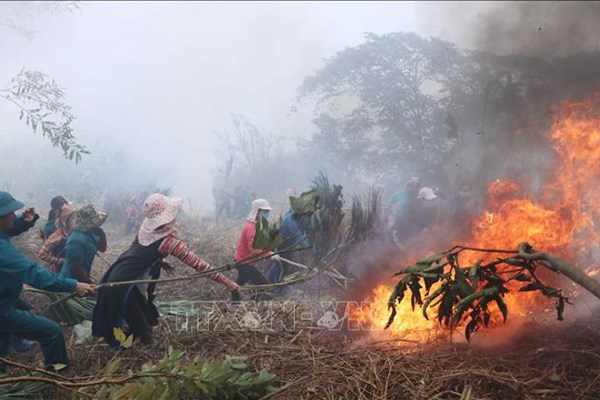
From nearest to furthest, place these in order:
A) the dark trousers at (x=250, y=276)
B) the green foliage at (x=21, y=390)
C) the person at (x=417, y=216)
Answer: the green foliage at (x=21, y=390) → the dark trousers at (x=250, y=276) → the person at (x=417, y=216)

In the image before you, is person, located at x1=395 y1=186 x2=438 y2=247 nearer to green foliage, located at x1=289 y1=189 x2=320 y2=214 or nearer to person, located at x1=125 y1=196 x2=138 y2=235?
green foliage, located at x1=289 y1=189 x2=320 y2=214

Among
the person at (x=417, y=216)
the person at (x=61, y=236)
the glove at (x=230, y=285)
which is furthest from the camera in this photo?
the person at (x=417, y=216)

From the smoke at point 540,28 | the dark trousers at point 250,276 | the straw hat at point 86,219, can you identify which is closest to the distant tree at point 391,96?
the smoke at point 540,28

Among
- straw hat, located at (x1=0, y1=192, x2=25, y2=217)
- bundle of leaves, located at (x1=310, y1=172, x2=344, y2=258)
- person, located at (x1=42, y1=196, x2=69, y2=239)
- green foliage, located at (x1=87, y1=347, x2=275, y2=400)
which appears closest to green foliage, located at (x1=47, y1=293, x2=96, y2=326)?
person, located at (x1=42, y1=196, x2=69, y2=239)

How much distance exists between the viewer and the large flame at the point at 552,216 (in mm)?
5152

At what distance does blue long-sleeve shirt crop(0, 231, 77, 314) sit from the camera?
13.4 ft

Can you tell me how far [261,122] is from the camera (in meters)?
24.9

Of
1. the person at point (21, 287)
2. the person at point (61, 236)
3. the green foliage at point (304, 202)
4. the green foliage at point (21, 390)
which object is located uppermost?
the green foliage at point (304, 202)

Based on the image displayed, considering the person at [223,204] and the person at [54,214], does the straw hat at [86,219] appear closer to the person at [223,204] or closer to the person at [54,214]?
the person at [54,214]

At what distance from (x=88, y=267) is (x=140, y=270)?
4.06 feet

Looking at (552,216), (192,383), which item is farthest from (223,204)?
(192,383)

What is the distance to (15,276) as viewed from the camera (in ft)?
13.5

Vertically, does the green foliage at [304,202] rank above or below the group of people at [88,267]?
above

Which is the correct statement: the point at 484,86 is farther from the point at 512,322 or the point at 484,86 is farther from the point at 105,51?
the point at 105,51
